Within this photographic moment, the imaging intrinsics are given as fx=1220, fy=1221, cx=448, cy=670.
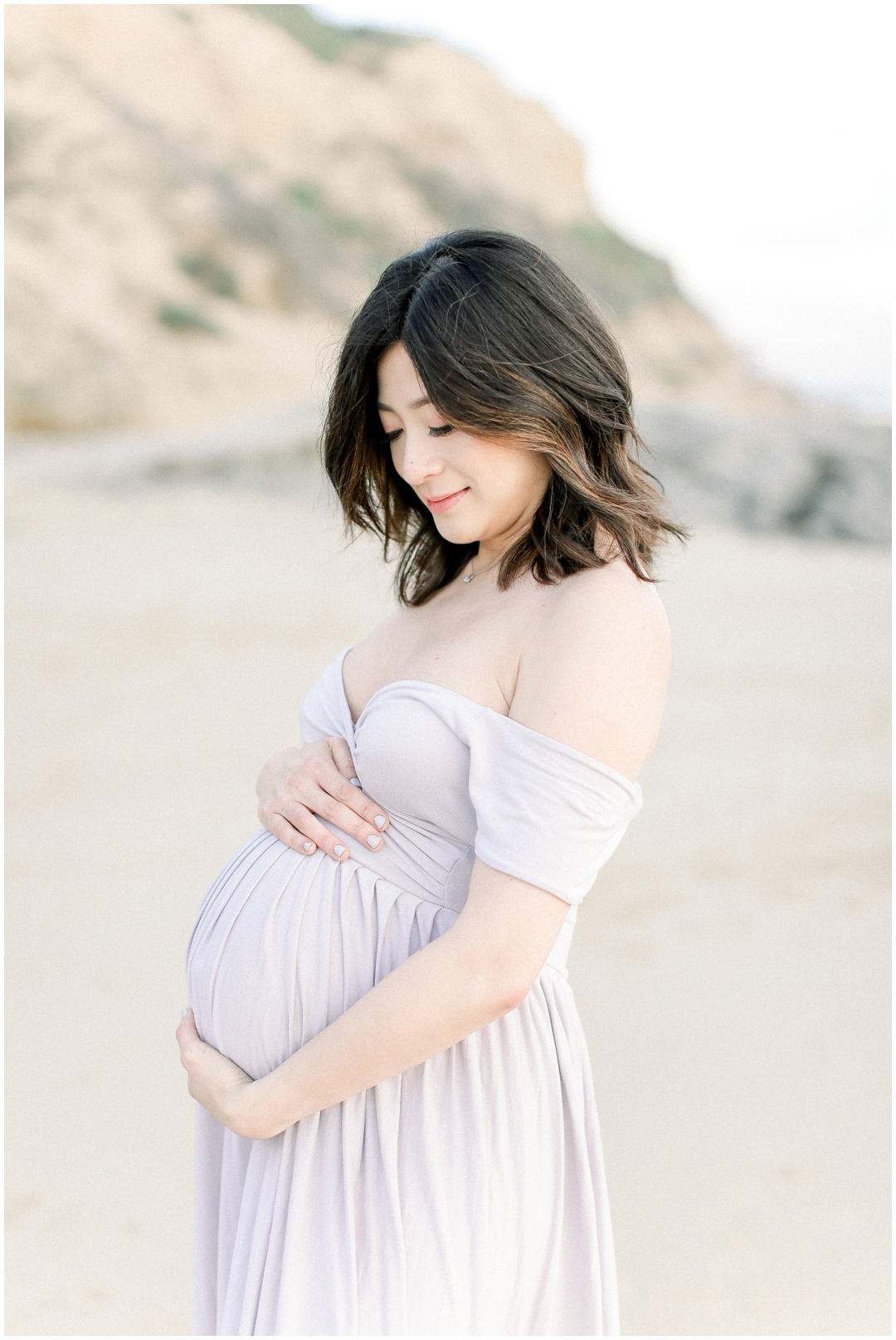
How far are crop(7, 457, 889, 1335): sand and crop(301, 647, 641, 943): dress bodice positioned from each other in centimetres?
209

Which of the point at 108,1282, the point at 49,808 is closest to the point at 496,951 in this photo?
the point at 108,1282

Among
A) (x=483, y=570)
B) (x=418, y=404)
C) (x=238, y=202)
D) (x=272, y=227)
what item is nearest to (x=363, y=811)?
(x=483, y=570)

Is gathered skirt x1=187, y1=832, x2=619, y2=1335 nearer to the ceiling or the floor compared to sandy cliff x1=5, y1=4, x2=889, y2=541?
nearer to the ceiling

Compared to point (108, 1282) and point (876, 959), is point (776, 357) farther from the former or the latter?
point (108, 1282)

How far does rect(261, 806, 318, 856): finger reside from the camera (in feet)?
5.35

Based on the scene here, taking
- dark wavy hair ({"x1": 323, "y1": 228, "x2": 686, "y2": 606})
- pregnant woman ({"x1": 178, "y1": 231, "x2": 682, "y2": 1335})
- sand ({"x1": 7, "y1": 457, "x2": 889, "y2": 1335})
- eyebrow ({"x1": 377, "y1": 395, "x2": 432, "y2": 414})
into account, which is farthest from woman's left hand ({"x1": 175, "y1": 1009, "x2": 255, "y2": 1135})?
sand ({"x1": 7, "y1": 457, "x2": 889, "y2": 1335})

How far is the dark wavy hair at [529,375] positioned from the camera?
1486 mm

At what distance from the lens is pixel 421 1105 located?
1525mm

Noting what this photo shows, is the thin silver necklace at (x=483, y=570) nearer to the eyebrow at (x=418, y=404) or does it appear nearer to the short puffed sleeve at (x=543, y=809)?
the eyebrow at (x=418, y=404)

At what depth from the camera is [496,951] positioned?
1.36 m

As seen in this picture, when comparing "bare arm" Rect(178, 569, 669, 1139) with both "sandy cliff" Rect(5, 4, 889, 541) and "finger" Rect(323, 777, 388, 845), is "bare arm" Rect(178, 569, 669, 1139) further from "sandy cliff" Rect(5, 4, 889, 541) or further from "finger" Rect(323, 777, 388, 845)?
"sandy cliff" Rect(5, 4, 889, 541)

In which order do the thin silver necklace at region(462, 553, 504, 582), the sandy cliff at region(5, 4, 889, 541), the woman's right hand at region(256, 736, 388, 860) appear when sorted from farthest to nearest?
the sandy cliff at region(5, 4, 889, 541) → the thin silver necklace at region(462, 553, 504, 582) → the woman's right hand at region(256, 736, 388, 860)

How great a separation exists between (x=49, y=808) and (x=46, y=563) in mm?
4374

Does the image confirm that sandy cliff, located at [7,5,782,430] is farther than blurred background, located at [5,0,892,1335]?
Yes
